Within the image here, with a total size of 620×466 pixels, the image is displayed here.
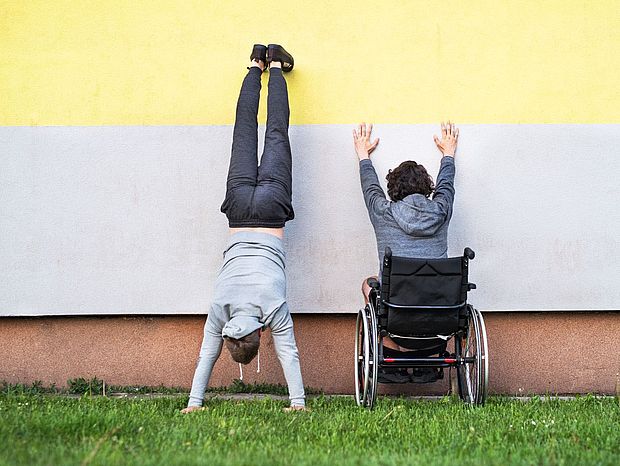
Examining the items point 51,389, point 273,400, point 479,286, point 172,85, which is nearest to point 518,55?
point 479,286

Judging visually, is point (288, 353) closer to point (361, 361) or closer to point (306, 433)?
point (361, 361)

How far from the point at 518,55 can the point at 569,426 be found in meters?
2.67

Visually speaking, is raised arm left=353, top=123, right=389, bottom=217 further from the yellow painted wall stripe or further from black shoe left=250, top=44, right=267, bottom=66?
black shoe left=250, top=44, right=267, bottom=66

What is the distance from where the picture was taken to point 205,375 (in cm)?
501

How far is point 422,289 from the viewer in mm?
4941

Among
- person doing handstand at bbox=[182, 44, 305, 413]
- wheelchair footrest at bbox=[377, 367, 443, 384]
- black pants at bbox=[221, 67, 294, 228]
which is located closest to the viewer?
person doing handstand at bbox=[182, 44, 305, 413]

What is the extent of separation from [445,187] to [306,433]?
2088 millimetres

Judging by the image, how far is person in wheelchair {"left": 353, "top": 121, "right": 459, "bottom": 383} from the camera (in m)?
5.30

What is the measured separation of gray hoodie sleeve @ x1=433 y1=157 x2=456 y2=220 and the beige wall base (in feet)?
3.11

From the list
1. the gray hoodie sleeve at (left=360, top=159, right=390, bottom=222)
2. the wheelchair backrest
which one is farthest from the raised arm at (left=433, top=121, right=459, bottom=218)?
the wheelchair backrest

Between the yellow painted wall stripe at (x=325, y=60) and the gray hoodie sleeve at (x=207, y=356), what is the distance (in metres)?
1.57

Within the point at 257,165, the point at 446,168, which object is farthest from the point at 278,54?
the point at 446,168

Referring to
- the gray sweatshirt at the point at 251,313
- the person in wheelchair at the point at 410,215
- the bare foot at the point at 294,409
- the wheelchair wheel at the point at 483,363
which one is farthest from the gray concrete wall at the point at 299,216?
the bare foot at the point at 294,409

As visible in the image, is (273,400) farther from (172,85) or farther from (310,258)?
(172,85)
